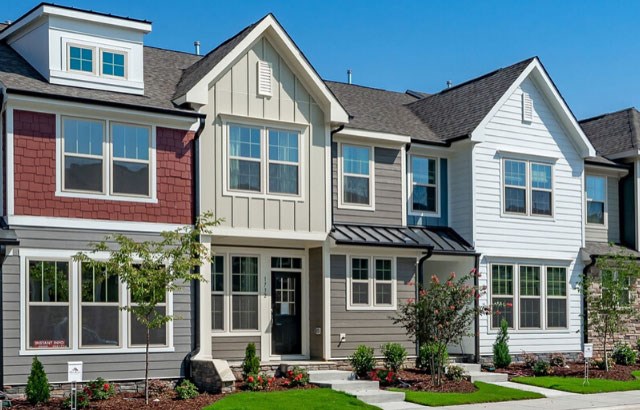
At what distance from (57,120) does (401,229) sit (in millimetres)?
9647

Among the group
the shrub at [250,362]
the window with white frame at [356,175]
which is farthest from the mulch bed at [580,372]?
the shrub at [250,362]

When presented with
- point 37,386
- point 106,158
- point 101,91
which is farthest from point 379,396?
point 101,91

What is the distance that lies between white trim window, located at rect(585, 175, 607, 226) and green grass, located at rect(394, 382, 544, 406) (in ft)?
31.1

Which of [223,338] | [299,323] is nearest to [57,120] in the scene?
[223,338]

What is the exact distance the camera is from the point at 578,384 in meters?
21.9

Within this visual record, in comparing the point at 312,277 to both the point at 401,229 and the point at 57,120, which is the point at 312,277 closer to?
the point at 401,229

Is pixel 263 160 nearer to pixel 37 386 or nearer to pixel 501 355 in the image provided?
pixel 37 386

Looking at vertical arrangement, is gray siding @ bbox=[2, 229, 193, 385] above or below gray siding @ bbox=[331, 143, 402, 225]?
below

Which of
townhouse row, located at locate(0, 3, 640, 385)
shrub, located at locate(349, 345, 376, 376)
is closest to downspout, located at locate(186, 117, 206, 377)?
townhouse row, located at locate(0, 3, 640, 385)

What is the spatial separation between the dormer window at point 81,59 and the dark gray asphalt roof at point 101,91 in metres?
0.53

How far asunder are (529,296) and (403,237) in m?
5.03

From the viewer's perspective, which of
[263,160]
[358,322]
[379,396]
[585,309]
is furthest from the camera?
[585,309]

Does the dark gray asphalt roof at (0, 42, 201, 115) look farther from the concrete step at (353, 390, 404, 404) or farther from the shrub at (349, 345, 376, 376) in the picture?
the concrete step at (353, 390, 404, 404)

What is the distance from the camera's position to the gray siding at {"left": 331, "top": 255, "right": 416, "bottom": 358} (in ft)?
72.4
